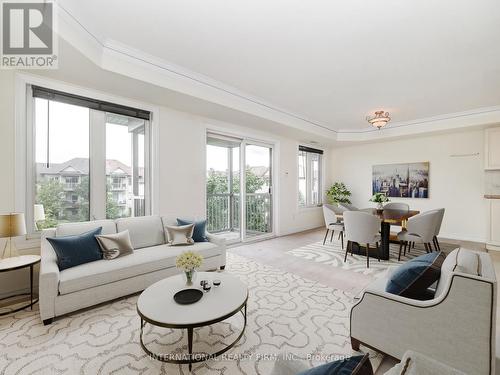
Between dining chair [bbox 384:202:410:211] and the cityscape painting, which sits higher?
the cityscape painting

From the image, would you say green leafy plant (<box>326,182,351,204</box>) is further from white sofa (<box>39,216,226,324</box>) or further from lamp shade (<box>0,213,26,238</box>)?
lamp shade (<box>0,213,26,238</box>)

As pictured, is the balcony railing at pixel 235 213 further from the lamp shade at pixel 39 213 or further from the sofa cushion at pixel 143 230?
the lamp shade at pixel 39 213

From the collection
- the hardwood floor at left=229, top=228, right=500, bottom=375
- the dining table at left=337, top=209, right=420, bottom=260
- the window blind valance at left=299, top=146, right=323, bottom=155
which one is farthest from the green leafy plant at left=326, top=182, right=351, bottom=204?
the dining table at left=337, top=209, right=420, bottom=260

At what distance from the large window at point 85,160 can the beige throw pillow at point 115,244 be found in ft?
2.31

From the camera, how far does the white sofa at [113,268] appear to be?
7.23 feet

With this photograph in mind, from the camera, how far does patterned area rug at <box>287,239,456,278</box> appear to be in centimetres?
362

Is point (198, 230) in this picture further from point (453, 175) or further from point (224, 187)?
point (453, 175)

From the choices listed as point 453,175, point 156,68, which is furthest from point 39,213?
point 453,175

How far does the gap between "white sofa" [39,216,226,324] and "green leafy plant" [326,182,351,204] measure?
188 inches

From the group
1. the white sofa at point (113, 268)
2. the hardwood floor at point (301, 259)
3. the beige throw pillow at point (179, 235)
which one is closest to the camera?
the white sofa at point (113, 268)

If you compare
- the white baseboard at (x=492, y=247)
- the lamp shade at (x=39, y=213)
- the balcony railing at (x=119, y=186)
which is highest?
the balcony railing at (x=119, y=186)

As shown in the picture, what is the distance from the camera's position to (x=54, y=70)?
270cm

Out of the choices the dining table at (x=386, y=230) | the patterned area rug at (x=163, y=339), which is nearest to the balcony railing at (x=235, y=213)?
the dining table at (x=386, y=230)

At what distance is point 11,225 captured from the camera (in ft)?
7.69
